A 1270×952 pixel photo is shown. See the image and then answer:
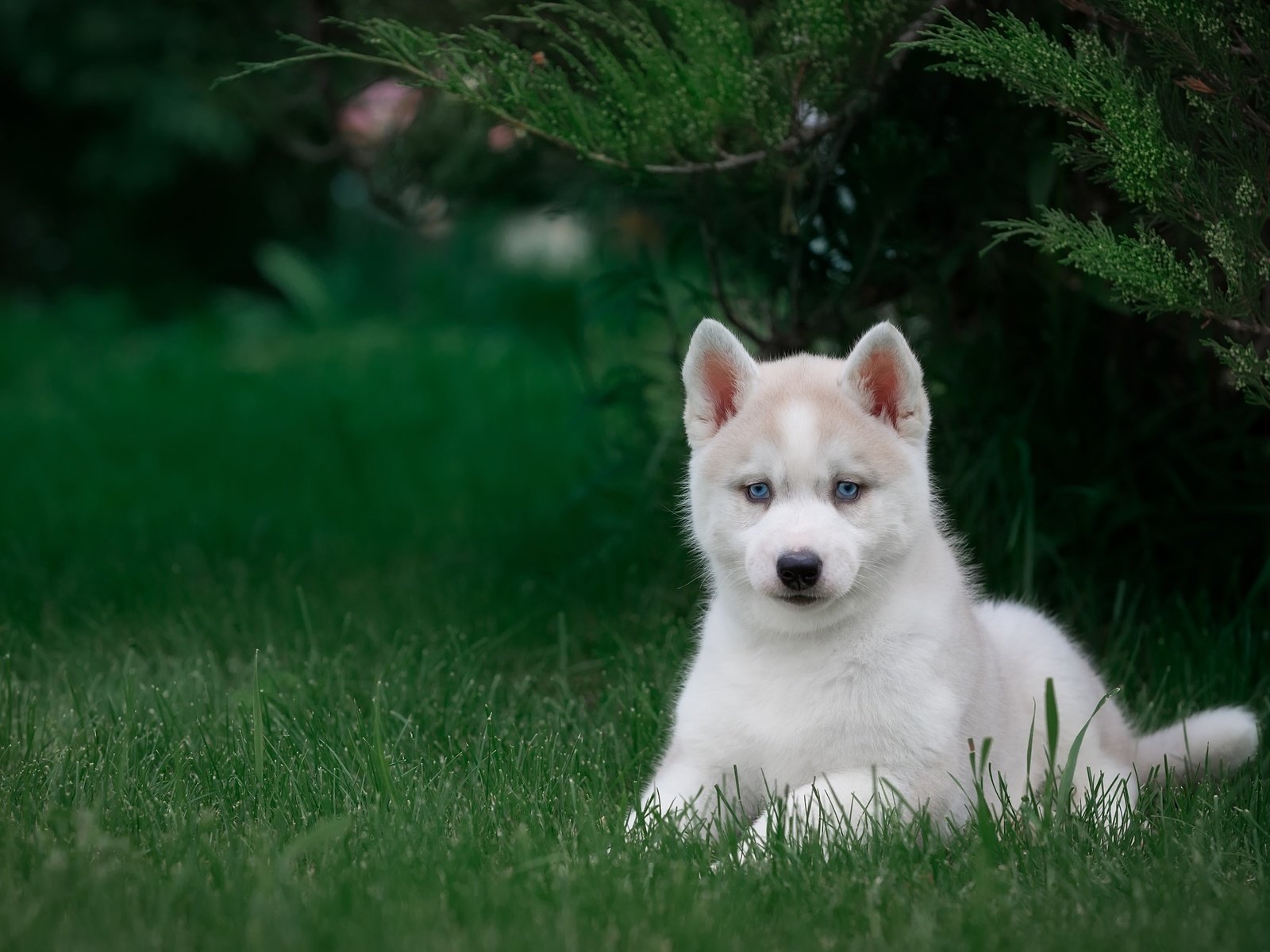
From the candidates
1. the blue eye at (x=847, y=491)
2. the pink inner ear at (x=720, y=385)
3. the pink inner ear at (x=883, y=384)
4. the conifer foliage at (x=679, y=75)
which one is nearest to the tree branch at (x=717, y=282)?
the conifer foliage at (x=679, y=75)

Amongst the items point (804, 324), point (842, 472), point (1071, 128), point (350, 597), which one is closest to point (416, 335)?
point (350, 597)

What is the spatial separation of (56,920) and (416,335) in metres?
7.93

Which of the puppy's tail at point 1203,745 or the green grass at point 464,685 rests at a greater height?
the puppy's tail at point 1203,745

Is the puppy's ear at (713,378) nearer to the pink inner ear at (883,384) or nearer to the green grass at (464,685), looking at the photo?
the pink inner ear at (883,384)

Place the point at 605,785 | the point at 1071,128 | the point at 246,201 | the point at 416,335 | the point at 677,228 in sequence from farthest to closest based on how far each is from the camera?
the point at 246,201, the point at 416,335, the point at 677,228, the point at 1071,128, the point at 605,785

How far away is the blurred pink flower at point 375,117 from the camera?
5273 millimetres

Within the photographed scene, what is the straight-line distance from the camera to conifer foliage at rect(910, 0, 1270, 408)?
2850 millimetres

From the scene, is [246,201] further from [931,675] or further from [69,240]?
[931,675]

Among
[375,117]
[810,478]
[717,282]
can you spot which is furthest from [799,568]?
[375,117]

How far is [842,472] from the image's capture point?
2.91 metres

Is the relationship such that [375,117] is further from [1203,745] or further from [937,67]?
[1203,745]

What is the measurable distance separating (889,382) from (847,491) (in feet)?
0.94

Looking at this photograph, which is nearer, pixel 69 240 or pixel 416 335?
pixel 416 335

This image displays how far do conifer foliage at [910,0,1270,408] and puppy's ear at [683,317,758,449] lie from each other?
0.64 meters
